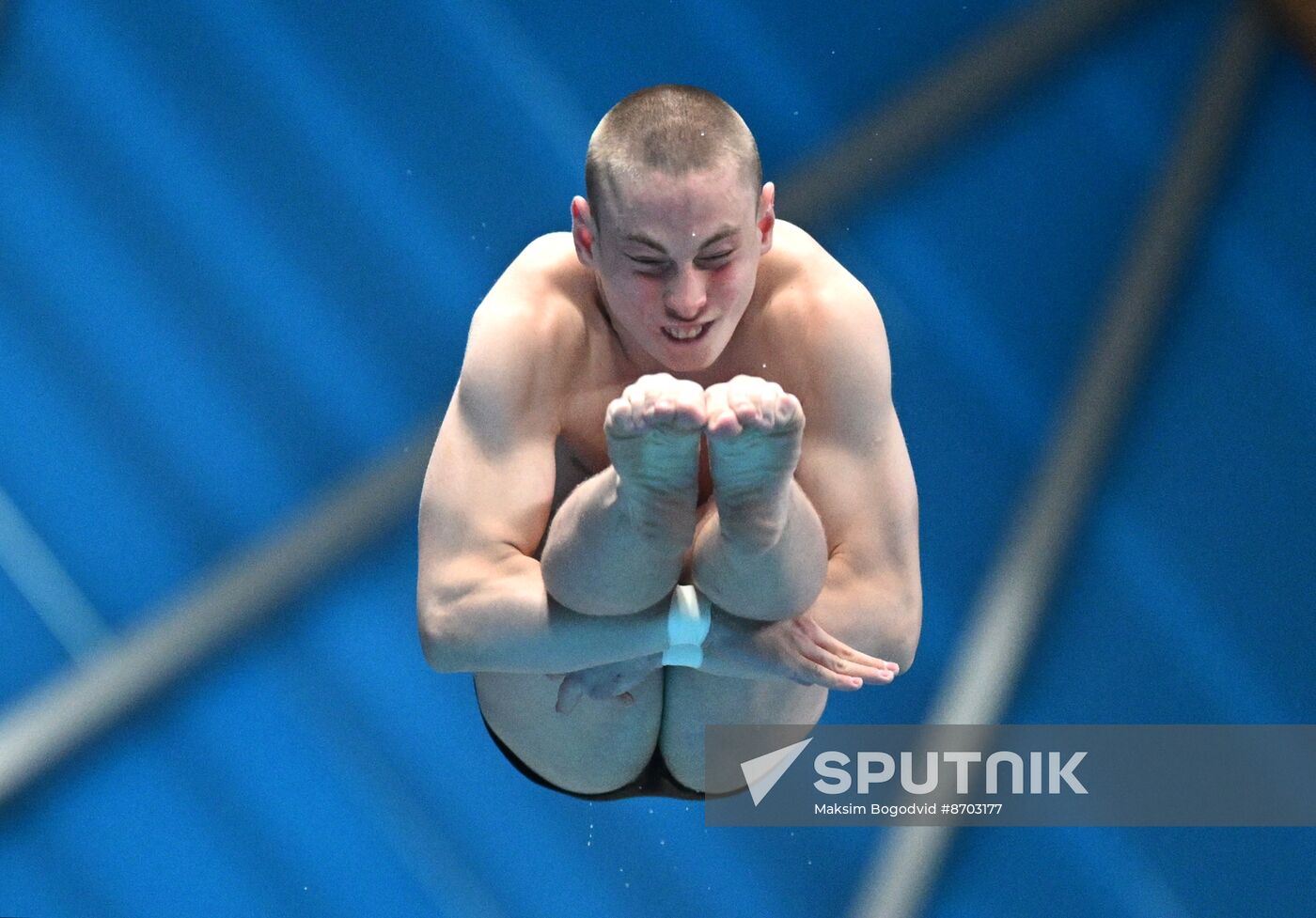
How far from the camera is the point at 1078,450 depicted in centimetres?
321

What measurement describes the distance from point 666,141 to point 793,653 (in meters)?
0.58

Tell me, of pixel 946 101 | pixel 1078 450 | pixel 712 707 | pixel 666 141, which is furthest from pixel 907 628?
pixel 946 101

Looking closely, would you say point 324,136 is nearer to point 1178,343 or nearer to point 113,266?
point 113,266

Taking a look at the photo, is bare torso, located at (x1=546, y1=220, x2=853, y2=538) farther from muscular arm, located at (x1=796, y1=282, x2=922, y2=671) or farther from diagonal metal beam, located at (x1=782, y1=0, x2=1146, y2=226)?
diagonal metal beam, located at (x1=782, y1=0, x2=1146, y2=226)

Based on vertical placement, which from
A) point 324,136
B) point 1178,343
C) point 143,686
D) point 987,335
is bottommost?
point 1178,343

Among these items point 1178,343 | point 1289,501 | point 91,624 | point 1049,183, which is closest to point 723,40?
point 1049,183

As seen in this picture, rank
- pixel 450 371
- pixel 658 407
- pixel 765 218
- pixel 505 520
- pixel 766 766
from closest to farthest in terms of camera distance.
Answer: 1. pixel 658 407
2. pixel 765 218
3. pixel 505 520
4. pixel 766 766
5. pixel 450 371

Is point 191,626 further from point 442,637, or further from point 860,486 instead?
point 860,486

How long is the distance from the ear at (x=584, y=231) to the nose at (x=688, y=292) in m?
0.11

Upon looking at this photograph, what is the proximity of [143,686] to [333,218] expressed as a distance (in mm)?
901

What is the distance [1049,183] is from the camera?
10.4 feet

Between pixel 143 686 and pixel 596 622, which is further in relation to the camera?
pixel 143 686

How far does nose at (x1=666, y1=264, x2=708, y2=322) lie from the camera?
6.06 ft

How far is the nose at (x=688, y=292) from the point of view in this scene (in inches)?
72.7
